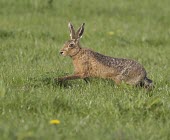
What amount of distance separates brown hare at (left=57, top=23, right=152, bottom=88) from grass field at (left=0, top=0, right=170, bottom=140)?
144 mm

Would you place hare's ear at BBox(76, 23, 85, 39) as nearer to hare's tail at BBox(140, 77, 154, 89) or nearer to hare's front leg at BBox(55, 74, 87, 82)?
hare's front leg at BBox(55, 74, 87, 82)

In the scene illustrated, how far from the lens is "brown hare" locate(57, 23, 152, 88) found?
8367 mm

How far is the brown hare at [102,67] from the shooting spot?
837 cm

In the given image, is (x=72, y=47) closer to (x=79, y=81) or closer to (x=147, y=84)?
(x=79, y=81)

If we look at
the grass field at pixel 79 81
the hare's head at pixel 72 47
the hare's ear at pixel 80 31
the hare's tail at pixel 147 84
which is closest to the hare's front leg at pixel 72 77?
the grass field at pixel 79 81

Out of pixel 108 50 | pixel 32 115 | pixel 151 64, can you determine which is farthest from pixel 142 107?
pixel 108 50

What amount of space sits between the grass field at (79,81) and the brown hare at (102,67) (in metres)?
0.14

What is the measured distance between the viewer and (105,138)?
5.20m

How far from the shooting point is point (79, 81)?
346 inches

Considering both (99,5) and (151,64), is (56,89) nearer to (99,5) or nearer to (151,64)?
(151,64)

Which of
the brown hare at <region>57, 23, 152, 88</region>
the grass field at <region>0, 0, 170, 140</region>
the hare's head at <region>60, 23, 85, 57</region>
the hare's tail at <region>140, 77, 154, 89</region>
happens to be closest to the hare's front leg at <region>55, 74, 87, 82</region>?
the brown hare at <region>57, 23, 152, 88</region>

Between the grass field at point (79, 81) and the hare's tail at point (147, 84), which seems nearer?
the grass field at point (79, 81)

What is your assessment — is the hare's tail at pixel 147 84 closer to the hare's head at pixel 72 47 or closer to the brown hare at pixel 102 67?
the brown hare at pixel 102 67

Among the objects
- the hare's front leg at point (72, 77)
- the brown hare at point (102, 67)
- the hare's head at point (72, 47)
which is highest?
the hare's head at point (72, 47)
